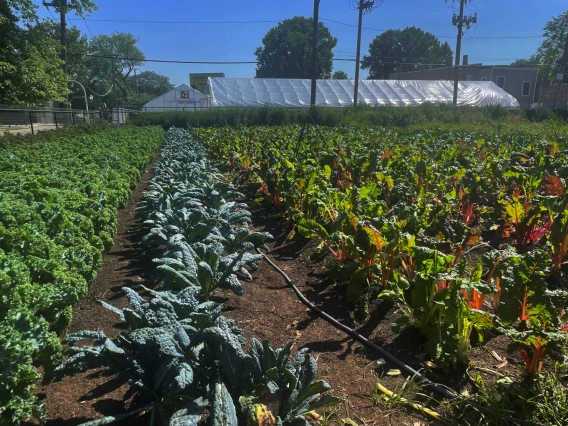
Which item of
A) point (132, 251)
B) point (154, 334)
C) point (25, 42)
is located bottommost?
point (132, 251)

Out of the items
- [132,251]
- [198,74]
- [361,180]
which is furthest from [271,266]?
[198,74]

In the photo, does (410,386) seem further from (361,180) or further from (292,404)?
(361,180)

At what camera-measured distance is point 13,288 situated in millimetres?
2336

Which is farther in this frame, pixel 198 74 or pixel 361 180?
pixel 198 74

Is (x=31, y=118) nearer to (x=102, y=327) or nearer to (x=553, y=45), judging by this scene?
(x=102, y=327)

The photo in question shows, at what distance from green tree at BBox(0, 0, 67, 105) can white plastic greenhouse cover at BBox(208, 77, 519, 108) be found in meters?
20.1

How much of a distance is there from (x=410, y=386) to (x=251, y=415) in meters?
1.09

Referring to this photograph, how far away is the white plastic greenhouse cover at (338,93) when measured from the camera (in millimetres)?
41656

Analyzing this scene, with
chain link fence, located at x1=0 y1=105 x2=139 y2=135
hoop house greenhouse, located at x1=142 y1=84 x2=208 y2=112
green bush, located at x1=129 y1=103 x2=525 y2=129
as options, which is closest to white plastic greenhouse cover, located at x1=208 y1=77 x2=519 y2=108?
green bush, located at x1=129 y1=103 x2=525 y2=129

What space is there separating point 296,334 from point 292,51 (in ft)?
255

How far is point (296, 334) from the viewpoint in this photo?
351cm

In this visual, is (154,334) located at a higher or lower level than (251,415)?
higher

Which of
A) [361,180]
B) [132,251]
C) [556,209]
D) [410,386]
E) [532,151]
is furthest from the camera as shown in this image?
[532,151]

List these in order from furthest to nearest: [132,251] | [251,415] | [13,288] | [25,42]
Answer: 1. [25,42]
2. [132,251]
3. [13,288]
4. [251,415]
